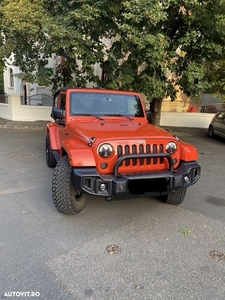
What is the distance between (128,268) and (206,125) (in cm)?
1344

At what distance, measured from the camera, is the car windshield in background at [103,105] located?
4.56m

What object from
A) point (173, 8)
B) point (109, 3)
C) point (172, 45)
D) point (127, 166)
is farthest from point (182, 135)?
point (127, 166)

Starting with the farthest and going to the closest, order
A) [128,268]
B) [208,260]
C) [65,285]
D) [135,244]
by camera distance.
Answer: [135,244], [208,260], [128,268], [65,285]

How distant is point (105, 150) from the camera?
3332 mm

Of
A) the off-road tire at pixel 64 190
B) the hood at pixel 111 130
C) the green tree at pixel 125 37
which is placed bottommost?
the off-road tire at pixel 64 190

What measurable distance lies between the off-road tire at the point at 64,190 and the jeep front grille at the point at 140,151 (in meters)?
0.81

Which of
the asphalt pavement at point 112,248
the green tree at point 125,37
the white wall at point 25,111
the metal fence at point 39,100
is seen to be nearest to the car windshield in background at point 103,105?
the asphalt pavement at point 112,248

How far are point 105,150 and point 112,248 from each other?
1.22 meters

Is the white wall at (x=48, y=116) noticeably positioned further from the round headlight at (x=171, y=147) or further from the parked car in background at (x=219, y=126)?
the round headlight at (x=171, y=147)

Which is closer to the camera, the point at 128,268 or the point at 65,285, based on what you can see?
the point at 65,285

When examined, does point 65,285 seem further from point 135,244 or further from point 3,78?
point 3,78

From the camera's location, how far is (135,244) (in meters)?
3.15

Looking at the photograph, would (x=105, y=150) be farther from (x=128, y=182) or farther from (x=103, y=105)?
(x=103, y=105)

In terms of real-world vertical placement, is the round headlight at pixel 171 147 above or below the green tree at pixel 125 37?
below
